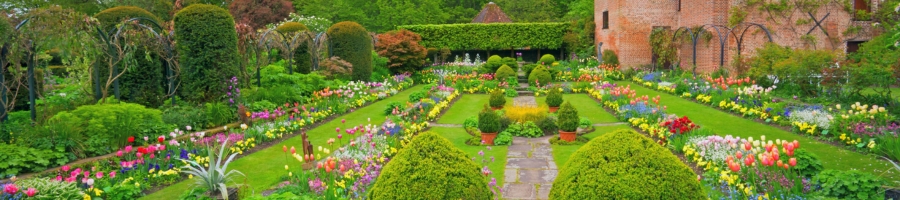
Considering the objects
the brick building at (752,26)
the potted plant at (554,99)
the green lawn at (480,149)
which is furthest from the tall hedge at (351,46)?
the brick building at (752,26)

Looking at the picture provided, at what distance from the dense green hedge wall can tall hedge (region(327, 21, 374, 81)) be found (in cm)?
1275

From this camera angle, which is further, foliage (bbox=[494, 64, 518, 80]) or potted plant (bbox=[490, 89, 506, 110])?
foliage (bbox=[494, 64, 518, 80])

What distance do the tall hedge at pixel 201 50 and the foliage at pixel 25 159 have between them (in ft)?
12.6

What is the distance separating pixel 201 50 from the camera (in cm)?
1052

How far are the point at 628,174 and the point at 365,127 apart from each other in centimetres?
514

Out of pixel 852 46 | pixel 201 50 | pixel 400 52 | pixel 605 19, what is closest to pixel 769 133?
pixel 201 50

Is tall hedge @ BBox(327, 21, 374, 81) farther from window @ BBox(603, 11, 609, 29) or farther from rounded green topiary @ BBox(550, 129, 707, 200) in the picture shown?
rounded green topiary @ BBox(550, 129, 707, 200)

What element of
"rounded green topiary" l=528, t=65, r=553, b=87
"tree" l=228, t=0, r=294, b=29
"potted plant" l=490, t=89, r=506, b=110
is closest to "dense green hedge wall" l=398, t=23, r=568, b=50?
"tree" l=228, t=0, r=294, b=29

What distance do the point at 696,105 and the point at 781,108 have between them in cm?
280

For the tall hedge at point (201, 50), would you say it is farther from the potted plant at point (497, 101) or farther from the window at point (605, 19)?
the window at point (605, 19)

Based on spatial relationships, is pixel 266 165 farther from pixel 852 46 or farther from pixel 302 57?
pixel 852 46

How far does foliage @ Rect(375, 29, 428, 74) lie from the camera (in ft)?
72.2

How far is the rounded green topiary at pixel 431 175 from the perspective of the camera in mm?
3605

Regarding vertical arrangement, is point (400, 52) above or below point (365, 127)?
above
